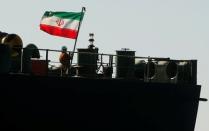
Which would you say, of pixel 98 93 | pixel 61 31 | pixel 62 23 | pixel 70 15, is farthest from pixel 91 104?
pixel 70 15

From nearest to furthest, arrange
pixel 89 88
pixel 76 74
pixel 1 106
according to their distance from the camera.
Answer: pixel 1 106 < pixel 89 88 < pixel 76 74

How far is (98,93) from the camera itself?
25844 millimetres

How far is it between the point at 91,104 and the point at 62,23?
4592 millimetres

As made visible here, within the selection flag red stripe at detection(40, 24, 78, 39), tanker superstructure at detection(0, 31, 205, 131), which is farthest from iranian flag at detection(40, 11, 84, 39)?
tanker superstructure at detection(0, 31, 205, 131)

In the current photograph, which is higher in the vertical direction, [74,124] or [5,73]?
[5,73]

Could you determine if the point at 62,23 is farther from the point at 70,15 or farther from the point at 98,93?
the point at 98,93

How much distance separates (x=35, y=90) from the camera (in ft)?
80.9

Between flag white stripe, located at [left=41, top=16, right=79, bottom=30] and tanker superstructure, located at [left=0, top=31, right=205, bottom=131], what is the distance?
1.21 m

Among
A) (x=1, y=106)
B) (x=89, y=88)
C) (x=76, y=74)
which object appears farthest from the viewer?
(x=76, y=74)

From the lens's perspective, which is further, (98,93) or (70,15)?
(70,15)

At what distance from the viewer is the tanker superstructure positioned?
24453 millimetres

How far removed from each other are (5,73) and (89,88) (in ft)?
9.59

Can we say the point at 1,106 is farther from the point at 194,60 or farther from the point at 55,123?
the point at 194,60

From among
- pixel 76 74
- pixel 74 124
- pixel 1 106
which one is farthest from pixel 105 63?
pixel 1 106
